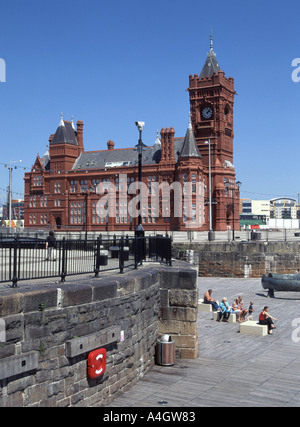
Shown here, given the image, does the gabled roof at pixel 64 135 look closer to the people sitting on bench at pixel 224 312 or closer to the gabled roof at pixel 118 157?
the gabled roof at pixel 118 157

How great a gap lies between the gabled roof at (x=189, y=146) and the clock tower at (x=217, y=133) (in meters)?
2.27

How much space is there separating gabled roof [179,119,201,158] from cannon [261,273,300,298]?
144 ft

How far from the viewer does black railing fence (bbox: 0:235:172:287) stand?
367 inches

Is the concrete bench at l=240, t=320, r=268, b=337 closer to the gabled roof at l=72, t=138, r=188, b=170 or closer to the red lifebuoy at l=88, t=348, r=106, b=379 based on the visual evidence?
the red lifebuoy at l=88, t=348, r=106, b=379

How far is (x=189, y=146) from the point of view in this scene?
6931 cm

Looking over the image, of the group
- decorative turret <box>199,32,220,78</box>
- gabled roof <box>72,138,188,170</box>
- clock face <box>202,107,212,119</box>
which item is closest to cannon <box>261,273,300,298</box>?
gabled roof <box>72,138,188,170</box>

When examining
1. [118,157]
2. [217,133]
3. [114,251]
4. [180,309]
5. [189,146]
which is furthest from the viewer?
[118,157]

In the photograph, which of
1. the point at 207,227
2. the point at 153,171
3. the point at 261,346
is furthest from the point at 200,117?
the point at 261,346

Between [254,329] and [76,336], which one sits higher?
[76,336]

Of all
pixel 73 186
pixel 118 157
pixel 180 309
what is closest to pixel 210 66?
Answer: pixel 118 157

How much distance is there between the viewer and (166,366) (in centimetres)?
1245

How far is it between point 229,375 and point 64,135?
76.8 m

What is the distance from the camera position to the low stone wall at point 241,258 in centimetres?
3497

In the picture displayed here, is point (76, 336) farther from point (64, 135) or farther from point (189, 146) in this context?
point (64, 135)
